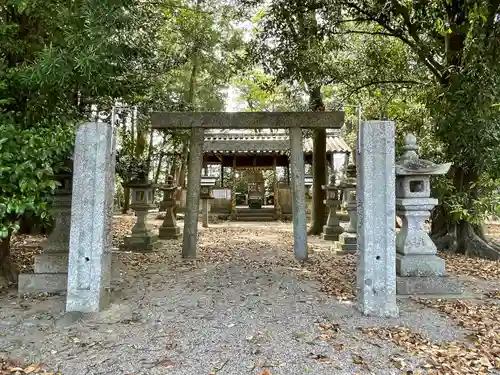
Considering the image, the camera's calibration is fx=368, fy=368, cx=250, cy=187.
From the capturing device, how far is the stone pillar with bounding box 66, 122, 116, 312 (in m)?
3.86

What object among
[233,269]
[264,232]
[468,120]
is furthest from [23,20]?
[264,232]

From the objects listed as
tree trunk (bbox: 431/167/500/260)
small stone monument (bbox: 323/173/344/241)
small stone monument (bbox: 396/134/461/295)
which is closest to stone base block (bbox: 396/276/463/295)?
small stone monument (bbox: 396/134/461/295)

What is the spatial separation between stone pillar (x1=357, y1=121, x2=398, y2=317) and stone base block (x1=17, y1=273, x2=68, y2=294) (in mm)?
3685

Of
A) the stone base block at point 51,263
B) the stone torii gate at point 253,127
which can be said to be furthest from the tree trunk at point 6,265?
the stone torii gate at point 253,127

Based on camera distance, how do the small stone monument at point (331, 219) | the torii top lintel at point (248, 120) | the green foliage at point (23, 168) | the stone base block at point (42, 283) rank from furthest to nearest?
the small stone monument at point (331, 219) < the torii top lintel at point (248, 120) < the stone base block at point (42, 283) < the green foliage at point (23, 168)

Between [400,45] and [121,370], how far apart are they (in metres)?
9.09

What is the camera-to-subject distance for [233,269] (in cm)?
620

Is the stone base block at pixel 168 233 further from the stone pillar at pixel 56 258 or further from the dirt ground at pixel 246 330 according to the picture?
the stone pillar at pixel 56 258

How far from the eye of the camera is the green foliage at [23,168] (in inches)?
136

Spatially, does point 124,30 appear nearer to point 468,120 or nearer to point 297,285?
point 297,285

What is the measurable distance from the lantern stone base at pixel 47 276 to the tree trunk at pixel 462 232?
6.78 meters

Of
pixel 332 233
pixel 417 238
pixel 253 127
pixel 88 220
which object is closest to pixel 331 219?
pixel 332 233

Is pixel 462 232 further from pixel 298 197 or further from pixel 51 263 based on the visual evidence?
pixel 51 263

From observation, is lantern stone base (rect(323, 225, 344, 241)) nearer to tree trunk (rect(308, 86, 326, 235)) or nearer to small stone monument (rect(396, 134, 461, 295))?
tree trunk (rect(308, 86, 326, 235))
